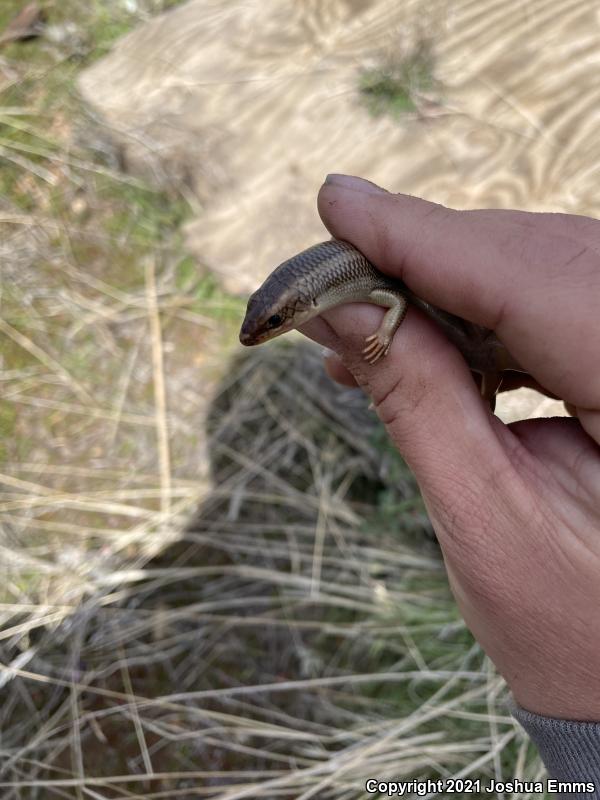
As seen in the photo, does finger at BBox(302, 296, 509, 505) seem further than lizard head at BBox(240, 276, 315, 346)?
No

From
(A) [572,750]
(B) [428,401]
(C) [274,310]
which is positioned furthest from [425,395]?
(A) [572,750]

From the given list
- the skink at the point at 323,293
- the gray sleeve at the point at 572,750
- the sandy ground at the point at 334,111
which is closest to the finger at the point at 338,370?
the skink at the point at 323,293

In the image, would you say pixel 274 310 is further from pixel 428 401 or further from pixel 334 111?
pixel 334 111

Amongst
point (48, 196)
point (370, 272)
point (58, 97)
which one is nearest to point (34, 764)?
point (370, 272)

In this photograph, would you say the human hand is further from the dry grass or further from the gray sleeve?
the dry grass

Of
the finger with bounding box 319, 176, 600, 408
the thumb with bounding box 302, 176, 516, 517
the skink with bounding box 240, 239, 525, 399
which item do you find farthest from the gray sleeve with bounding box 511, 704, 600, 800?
the skink with bounding box 240, 239, 525, 399

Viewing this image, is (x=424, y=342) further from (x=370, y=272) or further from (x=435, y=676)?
(x=435, y=676)
